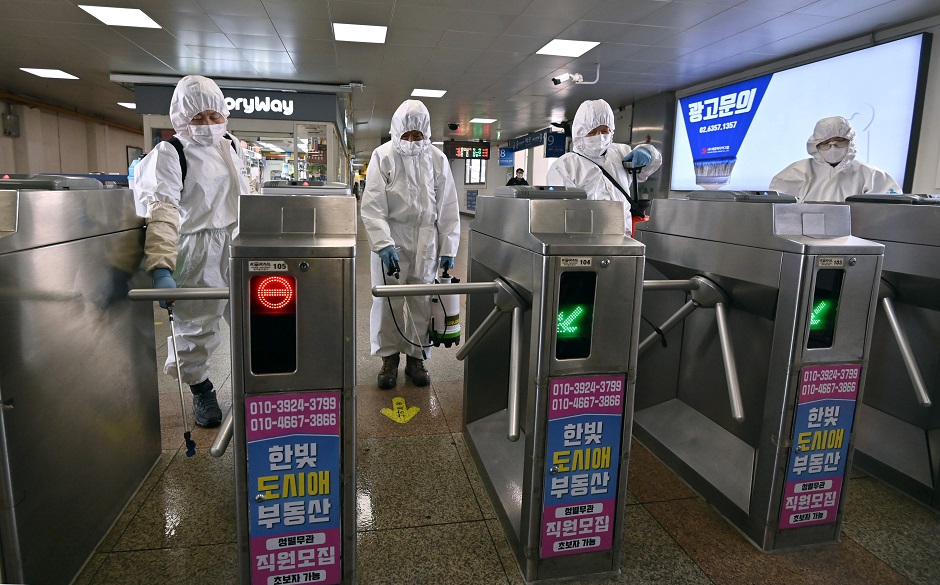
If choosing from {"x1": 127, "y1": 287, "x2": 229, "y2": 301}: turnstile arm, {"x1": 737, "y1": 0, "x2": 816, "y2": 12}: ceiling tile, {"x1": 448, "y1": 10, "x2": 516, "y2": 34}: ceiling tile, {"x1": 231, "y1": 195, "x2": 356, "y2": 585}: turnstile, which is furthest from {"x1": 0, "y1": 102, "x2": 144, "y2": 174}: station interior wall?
{"x1": 231, "y1": 195, "x2": 356, "y2": 585}: turnstile

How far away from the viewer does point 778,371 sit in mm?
1562

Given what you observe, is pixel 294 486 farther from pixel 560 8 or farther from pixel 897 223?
pixel 560 8

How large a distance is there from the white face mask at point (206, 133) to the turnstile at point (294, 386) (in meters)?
1.18

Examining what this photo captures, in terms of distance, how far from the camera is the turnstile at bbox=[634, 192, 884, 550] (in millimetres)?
1509

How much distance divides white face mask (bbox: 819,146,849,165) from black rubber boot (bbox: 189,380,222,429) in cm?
329

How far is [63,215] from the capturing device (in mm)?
1328

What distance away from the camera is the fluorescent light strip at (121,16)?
4871mm

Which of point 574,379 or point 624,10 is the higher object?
point 624,10

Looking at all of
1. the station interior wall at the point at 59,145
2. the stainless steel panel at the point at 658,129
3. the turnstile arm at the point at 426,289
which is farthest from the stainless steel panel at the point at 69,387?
the station interior wall at the point at 59,145

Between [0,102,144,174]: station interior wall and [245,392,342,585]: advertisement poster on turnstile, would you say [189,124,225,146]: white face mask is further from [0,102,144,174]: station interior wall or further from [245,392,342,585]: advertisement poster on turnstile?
[0,102,144,174]: station interior wall

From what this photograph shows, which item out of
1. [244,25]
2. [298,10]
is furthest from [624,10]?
[244,25]

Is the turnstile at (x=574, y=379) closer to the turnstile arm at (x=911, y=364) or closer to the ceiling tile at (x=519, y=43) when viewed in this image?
the turnstile arm at (x=911, y=364)

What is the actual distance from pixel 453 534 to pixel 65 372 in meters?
1.09

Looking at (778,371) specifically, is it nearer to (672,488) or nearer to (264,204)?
(672,488)
